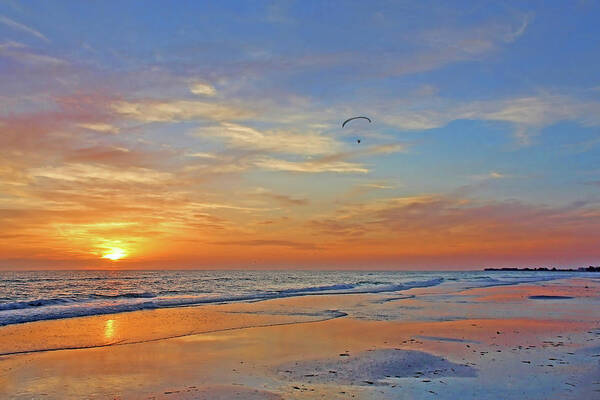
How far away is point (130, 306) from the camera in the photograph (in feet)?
105

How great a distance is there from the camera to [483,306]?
101 ft

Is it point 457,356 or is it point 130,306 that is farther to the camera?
point 130,306

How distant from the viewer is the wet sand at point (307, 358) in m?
10.5

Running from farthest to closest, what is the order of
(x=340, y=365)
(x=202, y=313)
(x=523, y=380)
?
(x=202, y=313) < (x=340, y=365) < (x=523, y=380)

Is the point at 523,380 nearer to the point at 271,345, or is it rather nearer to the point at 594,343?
the point at 594,343

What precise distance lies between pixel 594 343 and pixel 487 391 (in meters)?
8.53

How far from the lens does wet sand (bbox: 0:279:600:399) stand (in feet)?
34.6

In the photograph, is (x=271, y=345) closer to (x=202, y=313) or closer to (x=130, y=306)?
(x=202, y=313)

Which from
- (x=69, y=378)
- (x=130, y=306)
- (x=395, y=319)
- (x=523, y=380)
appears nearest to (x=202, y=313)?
(x=130, y=306)

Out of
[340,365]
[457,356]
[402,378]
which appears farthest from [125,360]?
[457,356]

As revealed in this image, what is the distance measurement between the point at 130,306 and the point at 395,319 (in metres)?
18.5

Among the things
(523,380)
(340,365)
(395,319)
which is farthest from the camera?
(395,319)

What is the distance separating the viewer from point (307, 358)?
14156 mm

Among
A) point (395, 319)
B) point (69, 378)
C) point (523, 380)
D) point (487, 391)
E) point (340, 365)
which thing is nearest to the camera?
point (487, 391)
